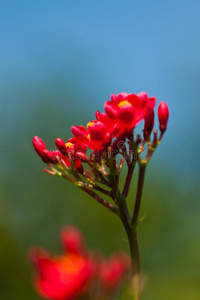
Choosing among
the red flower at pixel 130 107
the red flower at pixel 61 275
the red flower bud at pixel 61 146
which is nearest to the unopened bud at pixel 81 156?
the red flower bud at pixel 61 146

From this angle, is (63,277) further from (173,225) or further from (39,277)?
(173,225)

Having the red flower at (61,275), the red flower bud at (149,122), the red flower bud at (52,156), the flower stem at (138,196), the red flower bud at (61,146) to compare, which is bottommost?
the red flower at (61,275)

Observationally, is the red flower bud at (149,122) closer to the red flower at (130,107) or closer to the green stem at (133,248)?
the red flower at (130,107)

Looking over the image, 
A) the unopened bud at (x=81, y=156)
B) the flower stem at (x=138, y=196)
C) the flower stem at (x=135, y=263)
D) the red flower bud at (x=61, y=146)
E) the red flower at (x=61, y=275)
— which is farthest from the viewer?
the red flower bud at (x=61, y=146)

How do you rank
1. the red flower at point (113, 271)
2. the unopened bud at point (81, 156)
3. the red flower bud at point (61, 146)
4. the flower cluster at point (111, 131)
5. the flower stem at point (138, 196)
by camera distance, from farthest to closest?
the red flower bud at point (61, 146) < the unopened bud at point (81, 156) < the flower cluster at point (111, 131) < the flower stem at point (138, 196) < the red flower at point (113, 271)

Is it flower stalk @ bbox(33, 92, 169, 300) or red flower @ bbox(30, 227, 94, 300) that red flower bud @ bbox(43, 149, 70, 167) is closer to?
flower stalk @ bbox(33, 92, 169, 300)
